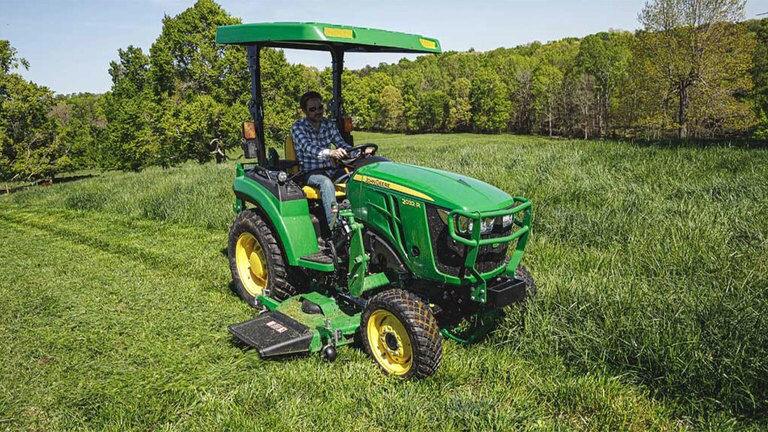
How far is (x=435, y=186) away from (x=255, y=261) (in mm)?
2312

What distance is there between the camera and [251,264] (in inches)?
199

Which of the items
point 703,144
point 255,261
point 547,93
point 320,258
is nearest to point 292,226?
point 320,258

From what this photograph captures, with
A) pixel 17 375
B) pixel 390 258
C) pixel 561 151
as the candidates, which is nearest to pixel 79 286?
pixel 17 375

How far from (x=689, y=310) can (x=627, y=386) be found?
2.43ft

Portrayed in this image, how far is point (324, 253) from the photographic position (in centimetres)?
439

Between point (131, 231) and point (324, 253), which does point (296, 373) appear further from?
point (131, 231)

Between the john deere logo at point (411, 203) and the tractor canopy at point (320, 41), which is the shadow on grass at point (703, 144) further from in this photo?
the john deere logo at point (411, 203)

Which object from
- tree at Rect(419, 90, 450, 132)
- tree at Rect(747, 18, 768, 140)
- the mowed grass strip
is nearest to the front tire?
the mowed grass strip

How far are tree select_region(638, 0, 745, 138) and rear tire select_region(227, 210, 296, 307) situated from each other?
25226 mm

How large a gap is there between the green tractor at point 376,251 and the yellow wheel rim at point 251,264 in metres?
0.05

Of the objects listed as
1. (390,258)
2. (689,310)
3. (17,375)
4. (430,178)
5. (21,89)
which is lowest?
(17,375)

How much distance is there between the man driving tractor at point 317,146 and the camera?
14.0 ft

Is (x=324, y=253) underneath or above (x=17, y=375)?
above

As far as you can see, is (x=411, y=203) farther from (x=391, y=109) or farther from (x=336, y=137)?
(x=391, y=109)
